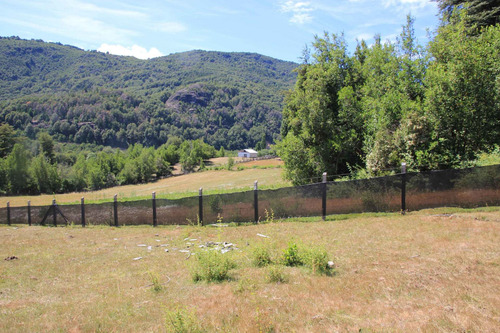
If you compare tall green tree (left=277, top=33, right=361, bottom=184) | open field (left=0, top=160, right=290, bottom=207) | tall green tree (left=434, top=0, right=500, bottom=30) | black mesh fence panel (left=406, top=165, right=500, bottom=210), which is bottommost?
open field (left=0, top=160, right=290, bottom=207)

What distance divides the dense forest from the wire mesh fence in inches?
118

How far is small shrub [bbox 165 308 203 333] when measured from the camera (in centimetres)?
408

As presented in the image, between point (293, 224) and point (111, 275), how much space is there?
6.75 metres

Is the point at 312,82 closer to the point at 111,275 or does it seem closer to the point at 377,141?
the point at 377,141

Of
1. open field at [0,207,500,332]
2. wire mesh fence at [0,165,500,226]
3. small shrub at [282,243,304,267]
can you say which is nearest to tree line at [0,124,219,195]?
wire mesh fence at [0,165,500,226]

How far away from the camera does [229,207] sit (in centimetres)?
1334

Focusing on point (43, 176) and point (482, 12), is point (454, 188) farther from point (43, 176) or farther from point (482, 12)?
point (43, 176)

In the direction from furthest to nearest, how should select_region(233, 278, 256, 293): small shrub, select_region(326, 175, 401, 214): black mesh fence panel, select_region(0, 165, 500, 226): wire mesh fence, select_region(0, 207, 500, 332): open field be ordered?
select_region(326, 175, 401, 214): black mesh fence panel
select_region(0, 165, 500, 226): wire mesh fence
select_region(233, 278, 256, 293): small shrub
select_region(0, 207, 500, 332): open field

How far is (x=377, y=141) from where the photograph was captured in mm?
15391

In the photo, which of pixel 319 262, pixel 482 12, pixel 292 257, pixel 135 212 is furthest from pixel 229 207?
pixel 482 12

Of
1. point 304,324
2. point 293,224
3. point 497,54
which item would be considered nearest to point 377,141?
point 497,54

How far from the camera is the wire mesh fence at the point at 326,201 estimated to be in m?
10.1

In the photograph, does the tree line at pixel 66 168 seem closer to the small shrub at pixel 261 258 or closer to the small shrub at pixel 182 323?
the small shrub at pixel 261 258

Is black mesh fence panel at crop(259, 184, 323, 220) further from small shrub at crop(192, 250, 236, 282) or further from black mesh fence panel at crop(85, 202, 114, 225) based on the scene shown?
black mesh fence panel at crop(85, 202, 114, 225)
